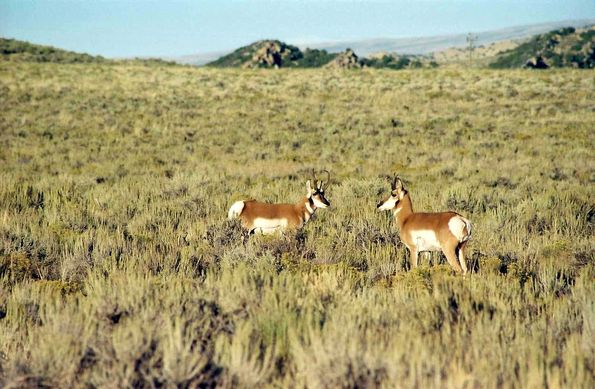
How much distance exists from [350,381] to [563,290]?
3228 millimetres

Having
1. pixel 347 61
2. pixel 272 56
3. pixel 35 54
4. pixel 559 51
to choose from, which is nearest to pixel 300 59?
pixel 272 56

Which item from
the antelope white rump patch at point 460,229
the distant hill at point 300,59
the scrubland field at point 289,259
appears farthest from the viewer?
the distant hill at point 300,59

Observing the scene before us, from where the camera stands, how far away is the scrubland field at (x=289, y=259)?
3.08m

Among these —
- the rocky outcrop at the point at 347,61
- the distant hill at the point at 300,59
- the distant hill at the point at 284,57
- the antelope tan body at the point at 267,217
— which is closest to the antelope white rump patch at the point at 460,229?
the antelope tan body at the point at 267,217

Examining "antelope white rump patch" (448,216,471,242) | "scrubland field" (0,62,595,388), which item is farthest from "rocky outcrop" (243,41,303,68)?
"antelope white rump patch" (448,216,471,242)

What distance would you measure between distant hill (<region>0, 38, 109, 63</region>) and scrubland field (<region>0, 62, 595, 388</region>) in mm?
36981

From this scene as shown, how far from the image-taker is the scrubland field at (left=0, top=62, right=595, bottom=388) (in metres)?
3.08

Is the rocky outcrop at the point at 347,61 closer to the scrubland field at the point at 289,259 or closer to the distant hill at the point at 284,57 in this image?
the distant hill at the point at 284,57

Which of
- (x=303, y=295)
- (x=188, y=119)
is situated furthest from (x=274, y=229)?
(x=188, y=119)

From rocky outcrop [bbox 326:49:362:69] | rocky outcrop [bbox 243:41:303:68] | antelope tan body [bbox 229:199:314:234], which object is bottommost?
antelope tan body [bbox 229:199:314:234]

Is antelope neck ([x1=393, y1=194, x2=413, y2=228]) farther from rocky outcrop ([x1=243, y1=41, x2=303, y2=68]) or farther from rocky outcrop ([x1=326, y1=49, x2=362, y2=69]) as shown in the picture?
rocky outcrop ([x1=243, y1=41, x2=303, y2=68])

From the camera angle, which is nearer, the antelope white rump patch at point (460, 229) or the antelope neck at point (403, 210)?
the antelope white rump patch at point (460, 229)

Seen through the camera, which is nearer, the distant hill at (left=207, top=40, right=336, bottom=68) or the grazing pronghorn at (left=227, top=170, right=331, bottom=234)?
the grazing pronghorn at (left=227, top=170, right=331, bottom=234)

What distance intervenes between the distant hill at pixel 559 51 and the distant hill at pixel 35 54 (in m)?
67.9
